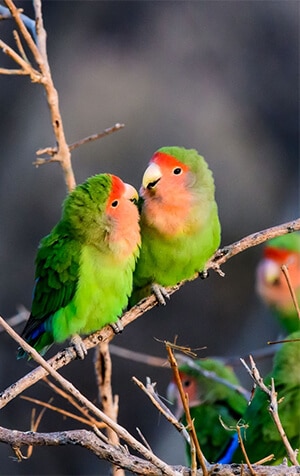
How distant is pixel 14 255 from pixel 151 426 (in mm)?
1853

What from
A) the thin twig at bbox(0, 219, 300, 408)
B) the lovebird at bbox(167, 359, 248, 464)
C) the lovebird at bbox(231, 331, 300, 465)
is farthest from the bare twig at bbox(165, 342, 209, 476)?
the lovebird at bbox(167, 359, 248, 464)

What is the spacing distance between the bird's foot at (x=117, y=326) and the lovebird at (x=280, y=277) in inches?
56.4

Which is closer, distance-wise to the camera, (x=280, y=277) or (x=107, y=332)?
(x=107, y=332)

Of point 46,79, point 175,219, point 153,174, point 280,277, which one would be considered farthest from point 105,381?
point 280,277

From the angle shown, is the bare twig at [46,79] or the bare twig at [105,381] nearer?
the bare twig at [46,79]

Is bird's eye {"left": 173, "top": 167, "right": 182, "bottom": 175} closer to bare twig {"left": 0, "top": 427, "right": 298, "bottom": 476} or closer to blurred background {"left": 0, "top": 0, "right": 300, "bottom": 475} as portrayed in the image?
bare twig {"left": 0, "top": 427, "right": 298, "bottom": 476}

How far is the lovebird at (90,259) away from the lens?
2703 mm

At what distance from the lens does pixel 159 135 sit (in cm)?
665

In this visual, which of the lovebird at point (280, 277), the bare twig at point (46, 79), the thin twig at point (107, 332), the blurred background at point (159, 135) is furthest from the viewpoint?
the blurred background at point (159, 135)

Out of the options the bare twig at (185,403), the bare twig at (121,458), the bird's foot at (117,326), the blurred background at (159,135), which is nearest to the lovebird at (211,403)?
the bird's foot at (117,326)

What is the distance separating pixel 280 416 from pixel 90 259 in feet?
3.01

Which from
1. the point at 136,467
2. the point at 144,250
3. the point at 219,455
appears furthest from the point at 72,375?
the point at 136,467

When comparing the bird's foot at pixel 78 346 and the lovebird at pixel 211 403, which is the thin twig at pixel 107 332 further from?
the lovebird at pixel 211 403

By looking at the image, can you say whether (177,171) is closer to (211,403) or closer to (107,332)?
(107,332)
